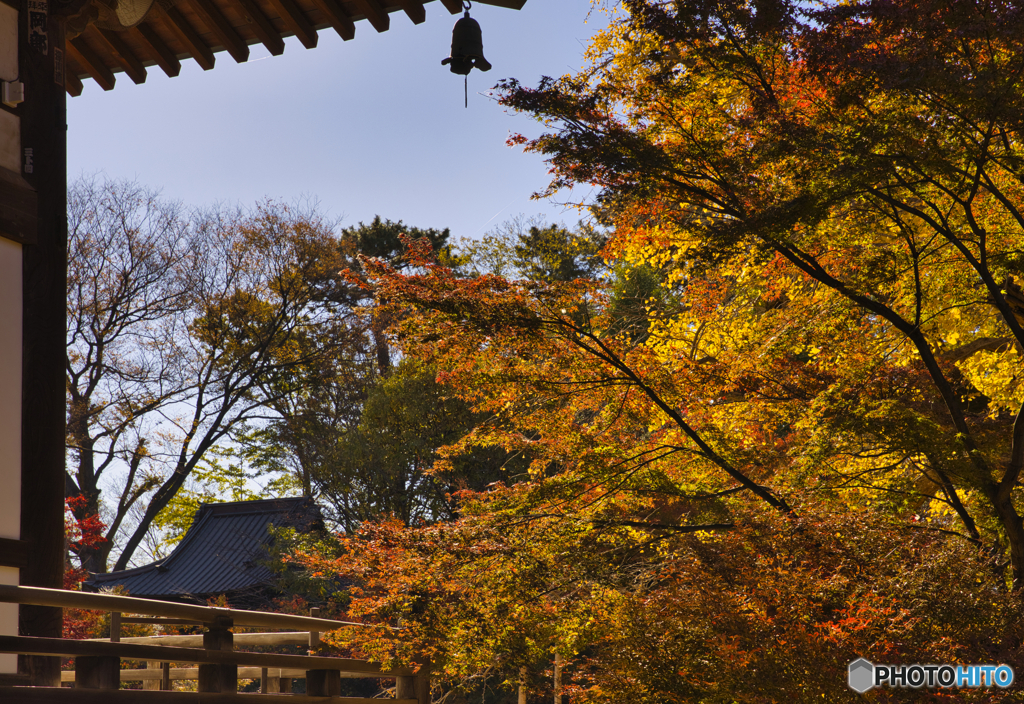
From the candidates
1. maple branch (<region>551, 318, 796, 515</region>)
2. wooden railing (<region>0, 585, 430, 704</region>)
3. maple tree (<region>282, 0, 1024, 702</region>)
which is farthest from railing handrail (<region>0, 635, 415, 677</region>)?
maple branch (<region>551, 318, 796, 515</region>)

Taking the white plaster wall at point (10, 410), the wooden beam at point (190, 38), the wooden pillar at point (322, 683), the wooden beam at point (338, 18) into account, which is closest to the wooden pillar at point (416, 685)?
the wooden pillar at point (322, 683)

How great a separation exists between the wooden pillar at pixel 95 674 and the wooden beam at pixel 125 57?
3.94 meters

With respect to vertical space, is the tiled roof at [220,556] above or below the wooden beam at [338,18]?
below

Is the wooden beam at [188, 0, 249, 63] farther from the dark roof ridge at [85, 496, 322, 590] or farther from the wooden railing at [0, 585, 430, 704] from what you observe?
the dark roof ridge at [85, 496, 322, 590]

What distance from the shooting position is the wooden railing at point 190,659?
10.7 ft

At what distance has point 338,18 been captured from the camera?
4.77 metres

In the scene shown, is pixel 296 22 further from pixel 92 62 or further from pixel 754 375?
pixel 754 375

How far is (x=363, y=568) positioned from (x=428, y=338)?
1825mm

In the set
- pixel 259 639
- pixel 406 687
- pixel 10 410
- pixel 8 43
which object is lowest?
pixel 406 687

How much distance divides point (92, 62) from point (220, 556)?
11.6 metres

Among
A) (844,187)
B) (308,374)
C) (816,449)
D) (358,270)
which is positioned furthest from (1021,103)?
(358,270)

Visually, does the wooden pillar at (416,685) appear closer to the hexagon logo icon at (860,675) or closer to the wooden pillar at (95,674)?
the wooden pillar at (95,674)

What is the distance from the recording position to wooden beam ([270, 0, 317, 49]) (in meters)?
4.84

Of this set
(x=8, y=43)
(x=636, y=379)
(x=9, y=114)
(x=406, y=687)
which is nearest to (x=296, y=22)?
(x=8, y=43)
